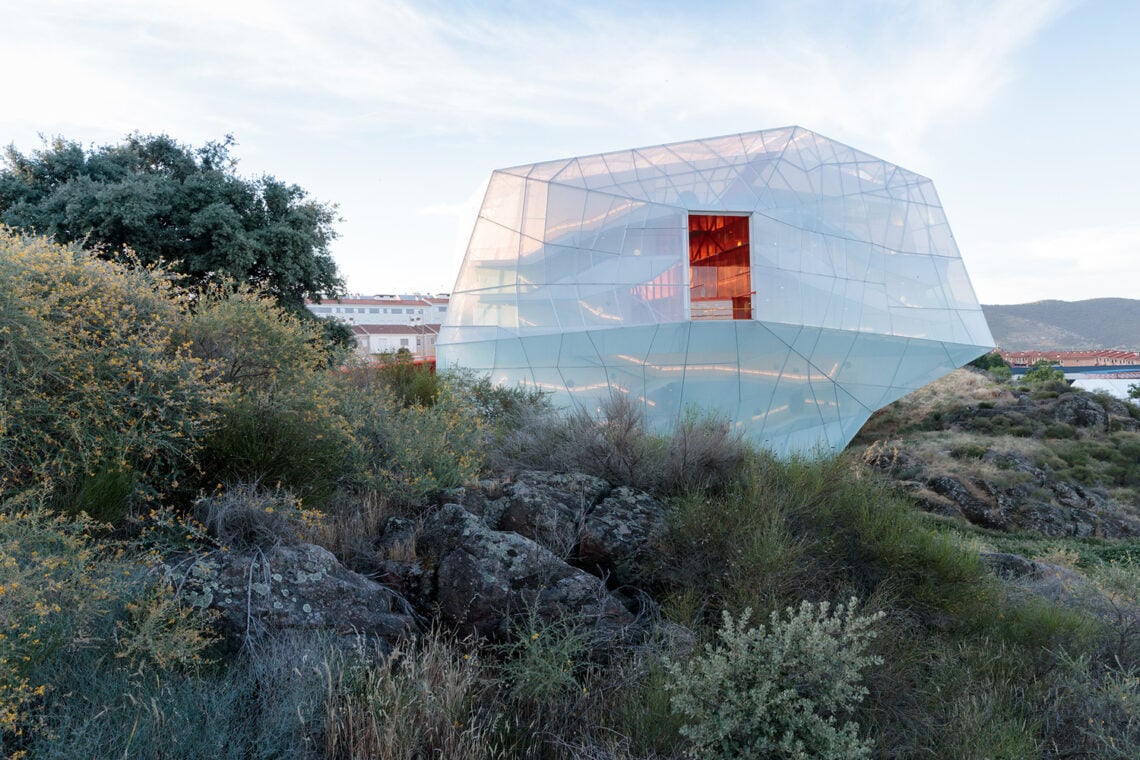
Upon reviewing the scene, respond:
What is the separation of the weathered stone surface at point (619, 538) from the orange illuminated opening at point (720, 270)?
10.1m

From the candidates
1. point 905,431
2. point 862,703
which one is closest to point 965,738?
point 862,703

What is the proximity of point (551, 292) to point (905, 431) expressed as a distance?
13926 millimetres

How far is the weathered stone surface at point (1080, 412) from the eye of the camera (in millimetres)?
19984

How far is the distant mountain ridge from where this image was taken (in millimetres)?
51125

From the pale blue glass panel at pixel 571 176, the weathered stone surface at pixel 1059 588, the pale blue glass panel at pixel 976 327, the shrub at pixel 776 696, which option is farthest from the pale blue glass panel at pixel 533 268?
the shrub at pixel 776 696

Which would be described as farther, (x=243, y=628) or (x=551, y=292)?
(x=551, y=292)

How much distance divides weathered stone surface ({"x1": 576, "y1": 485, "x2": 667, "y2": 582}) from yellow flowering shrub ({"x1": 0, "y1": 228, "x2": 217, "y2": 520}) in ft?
8.00

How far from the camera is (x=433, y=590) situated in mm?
3770

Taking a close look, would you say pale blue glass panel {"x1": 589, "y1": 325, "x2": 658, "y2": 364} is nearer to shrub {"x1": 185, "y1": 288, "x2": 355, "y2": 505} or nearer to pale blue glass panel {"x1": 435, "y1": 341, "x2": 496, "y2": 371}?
pale blue glass panel {"x1": 435, "y1": 341, "x2": 496, "y2": 371}

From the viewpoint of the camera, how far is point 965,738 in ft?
9.24

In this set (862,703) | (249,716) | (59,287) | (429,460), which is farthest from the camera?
(429,460)

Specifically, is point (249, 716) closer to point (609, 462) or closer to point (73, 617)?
point (73, 617)

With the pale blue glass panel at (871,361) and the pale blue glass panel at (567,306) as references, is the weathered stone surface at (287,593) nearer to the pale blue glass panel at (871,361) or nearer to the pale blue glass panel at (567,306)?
the pale blue glass panel at (567,306)

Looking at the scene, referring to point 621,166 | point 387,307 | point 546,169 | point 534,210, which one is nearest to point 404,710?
point 534,210
